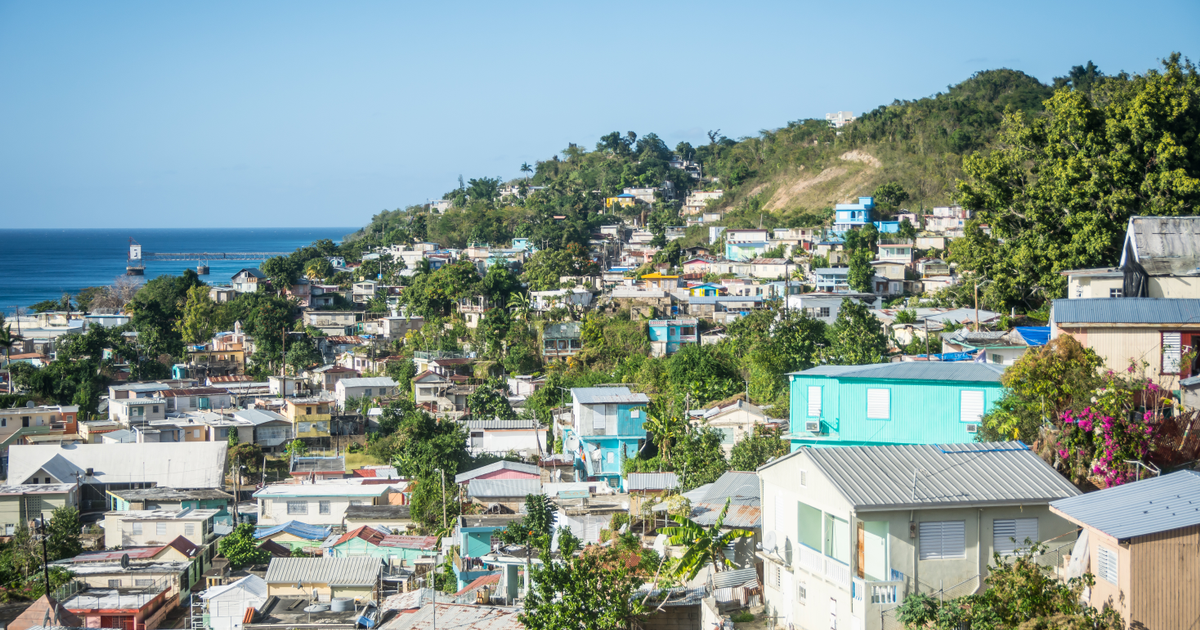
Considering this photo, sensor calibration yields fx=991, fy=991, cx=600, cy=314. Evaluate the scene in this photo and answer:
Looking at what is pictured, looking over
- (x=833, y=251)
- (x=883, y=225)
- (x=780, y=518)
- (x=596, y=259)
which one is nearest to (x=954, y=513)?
(x=780, y=518)

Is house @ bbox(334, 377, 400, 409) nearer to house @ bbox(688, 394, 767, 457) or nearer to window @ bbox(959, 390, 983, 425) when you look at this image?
house @ bbox(688, 394, 767, 457)

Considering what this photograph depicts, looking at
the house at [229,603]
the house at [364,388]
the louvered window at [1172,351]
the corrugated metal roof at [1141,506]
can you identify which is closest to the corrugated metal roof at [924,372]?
the louvered window at [1172,351]

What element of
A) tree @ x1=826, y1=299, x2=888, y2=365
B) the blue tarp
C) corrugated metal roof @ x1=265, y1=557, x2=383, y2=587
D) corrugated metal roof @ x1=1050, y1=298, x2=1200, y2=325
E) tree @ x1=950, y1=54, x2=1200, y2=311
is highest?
tree @ x1=950, y1=54, x2=1200, y2=311

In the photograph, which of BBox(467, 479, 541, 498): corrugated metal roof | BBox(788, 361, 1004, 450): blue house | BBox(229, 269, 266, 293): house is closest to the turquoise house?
BBox(467, 479, 541, 498): corrugated metal roof

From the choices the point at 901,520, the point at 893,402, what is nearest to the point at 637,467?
the point at 893,402

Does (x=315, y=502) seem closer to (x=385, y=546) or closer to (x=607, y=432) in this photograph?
(x=385, y=546)

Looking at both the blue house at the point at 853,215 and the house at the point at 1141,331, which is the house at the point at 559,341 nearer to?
the blue house at the point at 853,215
